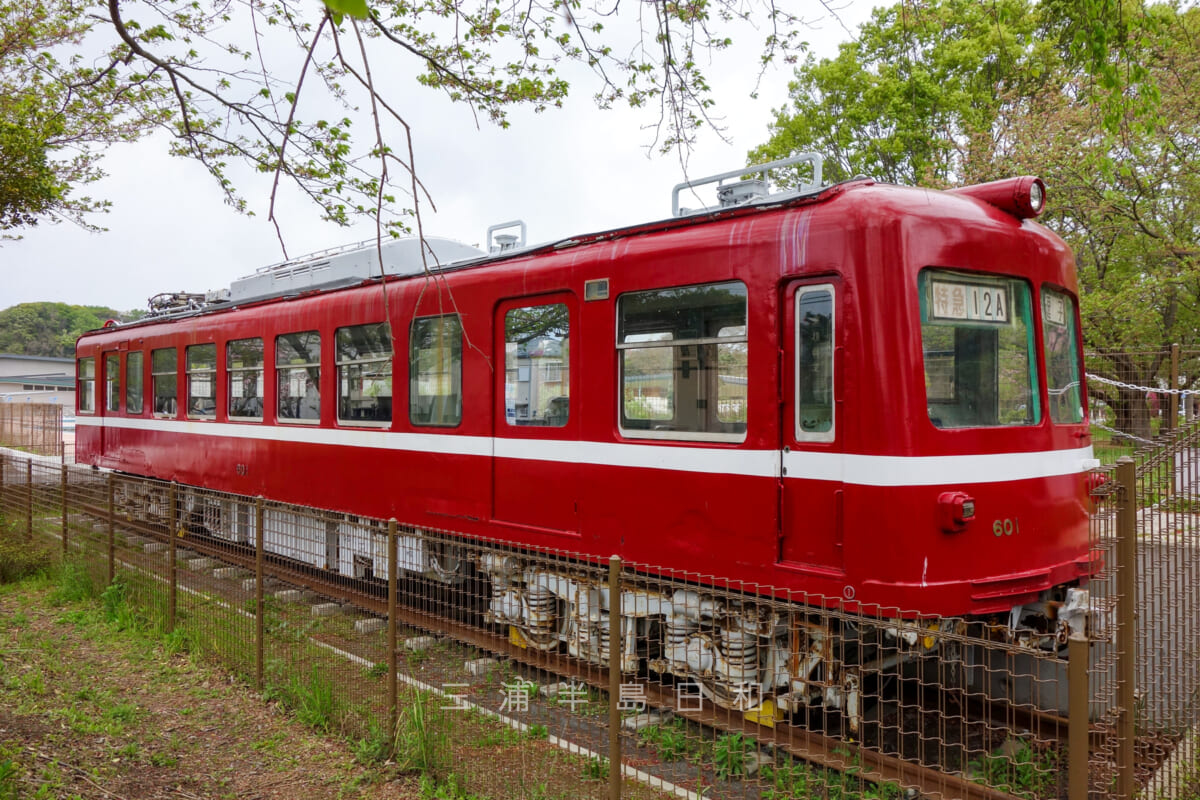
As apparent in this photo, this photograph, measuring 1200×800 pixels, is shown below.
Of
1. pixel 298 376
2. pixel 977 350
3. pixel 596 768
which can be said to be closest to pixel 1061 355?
pixel 977 350

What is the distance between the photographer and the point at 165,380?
41.7 ft

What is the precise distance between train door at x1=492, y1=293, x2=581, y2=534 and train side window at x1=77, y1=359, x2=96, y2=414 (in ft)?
37.5

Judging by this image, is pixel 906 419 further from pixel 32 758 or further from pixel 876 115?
pixel 876 115

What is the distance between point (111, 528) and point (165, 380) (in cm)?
453

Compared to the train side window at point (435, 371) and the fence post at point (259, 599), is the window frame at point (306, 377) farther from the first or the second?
the fence post at point (259, 599)

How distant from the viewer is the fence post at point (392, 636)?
521 centimetres

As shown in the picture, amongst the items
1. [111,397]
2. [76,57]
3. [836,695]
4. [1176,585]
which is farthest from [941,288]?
[111,397]

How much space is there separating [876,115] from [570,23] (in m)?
23.9

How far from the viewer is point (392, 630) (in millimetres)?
5227

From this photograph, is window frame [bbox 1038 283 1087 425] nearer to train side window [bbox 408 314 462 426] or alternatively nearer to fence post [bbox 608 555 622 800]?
fence post [bbox 608 555 622 800]

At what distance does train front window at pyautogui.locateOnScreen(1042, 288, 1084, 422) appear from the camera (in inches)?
220

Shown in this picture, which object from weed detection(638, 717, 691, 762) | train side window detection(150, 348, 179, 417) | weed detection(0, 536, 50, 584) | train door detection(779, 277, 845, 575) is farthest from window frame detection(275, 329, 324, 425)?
train door detection(779, 277, 845, 575)

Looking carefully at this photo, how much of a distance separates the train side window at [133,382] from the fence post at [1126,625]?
13285 millimetres

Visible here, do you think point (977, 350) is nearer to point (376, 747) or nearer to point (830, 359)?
point (830, 359)
